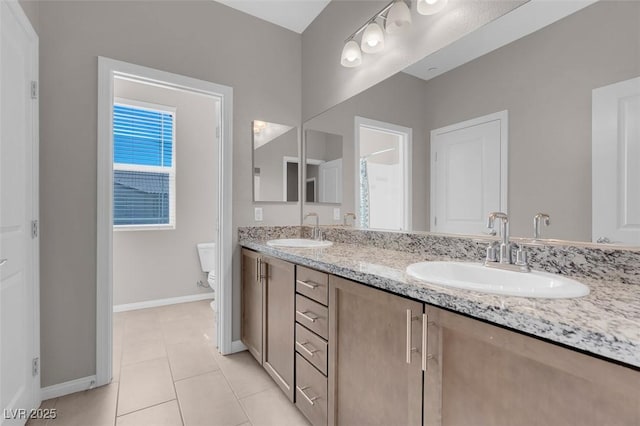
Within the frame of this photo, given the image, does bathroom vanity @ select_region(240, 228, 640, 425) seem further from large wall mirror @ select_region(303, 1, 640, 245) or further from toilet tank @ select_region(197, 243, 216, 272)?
toilet tank @ select_region(197, 243, 216, 272)

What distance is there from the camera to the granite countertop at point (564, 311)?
0.53 m

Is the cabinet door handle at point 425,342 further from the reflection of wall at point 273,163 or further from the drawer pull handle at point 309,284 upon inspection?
the reflection of wall at point 273,163

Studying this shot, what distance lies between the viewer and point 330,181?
233 cm

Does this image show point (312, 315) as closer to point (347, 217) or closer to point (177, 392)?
point (347, 217)

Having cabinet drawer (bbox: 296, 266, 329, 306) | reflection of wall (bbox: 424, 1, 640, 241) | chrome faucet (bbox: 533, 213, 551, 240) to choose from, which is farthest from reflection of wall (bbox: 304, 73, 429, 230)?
cabinet drawer (bbox: 296, 266, 329, 306)

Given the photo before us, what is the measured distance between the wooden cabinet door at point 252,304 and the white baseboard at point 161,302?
4.93ft

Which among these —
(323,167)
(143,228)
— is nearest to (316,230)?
(323,167)

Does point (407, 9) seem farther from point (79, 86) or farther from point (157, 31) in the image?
point (79, 86)

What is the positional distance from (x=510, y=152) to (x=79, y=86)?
7.62 ft

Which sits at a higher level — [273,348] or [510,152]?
[510,152]

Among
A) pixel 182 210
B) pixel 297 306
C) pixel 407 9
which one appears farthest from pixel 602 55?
pixel 182 210

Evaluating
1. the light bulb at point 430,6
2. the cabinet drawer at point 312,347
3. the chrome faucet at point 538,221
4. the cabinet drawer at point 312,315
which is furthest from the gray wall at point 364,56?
the cabinet drawer at point 312,347

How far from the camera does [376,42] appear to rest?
5.87ft

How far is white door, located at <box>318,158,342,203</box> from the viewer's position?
2.24 m
